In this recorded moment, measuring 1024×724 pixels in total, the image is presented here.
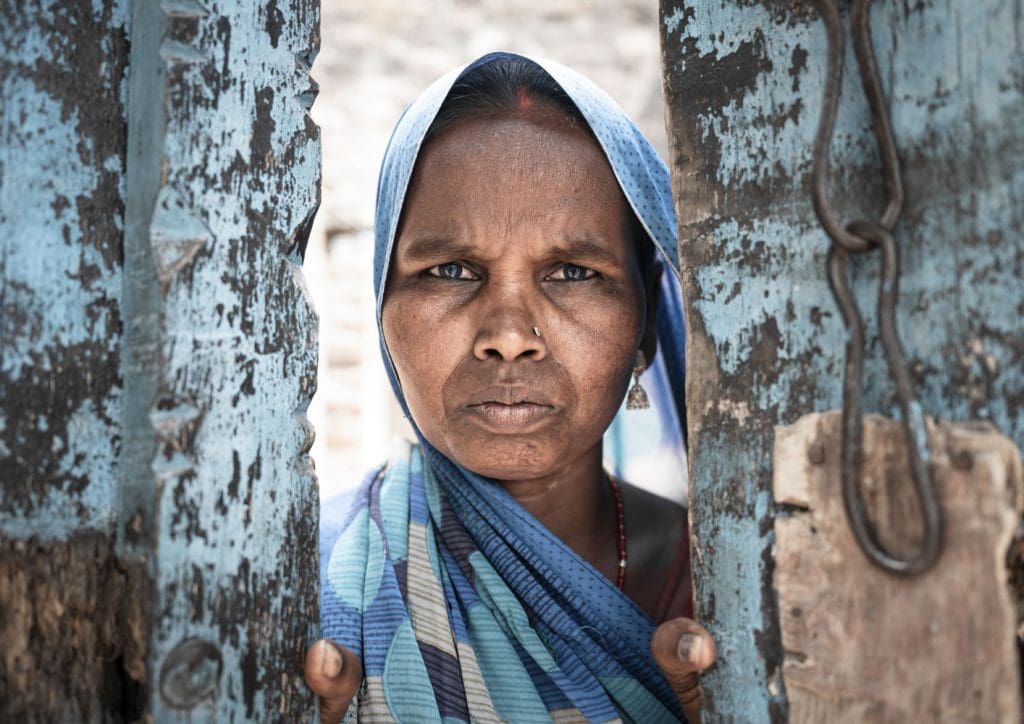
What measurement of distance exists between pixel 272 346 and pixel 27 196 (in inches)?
11.9

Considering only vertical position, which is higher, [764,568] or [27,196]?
[27,196]

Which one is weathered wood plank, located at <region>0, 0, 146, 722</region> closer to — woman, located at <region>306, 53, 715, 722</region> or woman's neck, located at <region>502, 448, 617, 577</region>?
woman, located at <region>306, 53, 715, 722</region>

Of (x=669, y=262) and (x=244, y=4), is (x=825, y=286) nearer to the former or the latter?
(x=669, y=262)

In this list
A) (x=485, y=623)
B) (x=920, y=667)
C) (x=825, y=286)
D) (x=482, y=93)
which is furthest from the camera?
(x=482, y=93)

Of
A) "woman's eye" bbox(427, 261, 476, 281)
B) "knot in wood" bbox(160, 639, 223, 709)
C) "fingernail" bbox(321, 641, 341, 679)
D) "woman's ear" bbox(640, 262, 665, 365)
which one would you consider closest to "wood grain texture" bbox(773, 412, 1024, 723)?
"fingernail" bbox(321, 641, 341, 679)

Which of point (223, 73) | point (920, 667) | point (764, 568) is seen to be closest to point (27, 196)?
point (223, 73)

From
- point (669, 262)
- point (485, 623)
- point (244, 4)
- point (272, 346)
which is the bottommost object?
point (485, 623)

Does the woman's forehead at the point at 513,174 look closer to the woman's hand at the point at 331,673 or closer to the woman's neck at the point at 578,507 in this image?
the woman's neck at the point at 578,507

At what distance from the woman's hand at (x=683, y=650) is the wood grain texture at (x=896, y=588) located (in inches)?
3.7

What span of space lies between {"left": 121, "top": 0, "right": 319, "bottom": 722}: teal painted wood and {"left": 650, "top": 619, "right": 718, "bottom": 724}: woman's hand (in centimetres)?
42

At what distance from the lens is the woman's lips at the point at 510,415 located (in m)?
1.50

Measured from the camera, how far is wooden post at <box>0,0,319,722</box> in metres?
0.98

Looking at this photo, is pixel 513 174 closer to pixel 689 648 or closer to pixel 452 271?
pixel 452 271

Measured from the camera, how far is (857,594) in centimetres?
92
